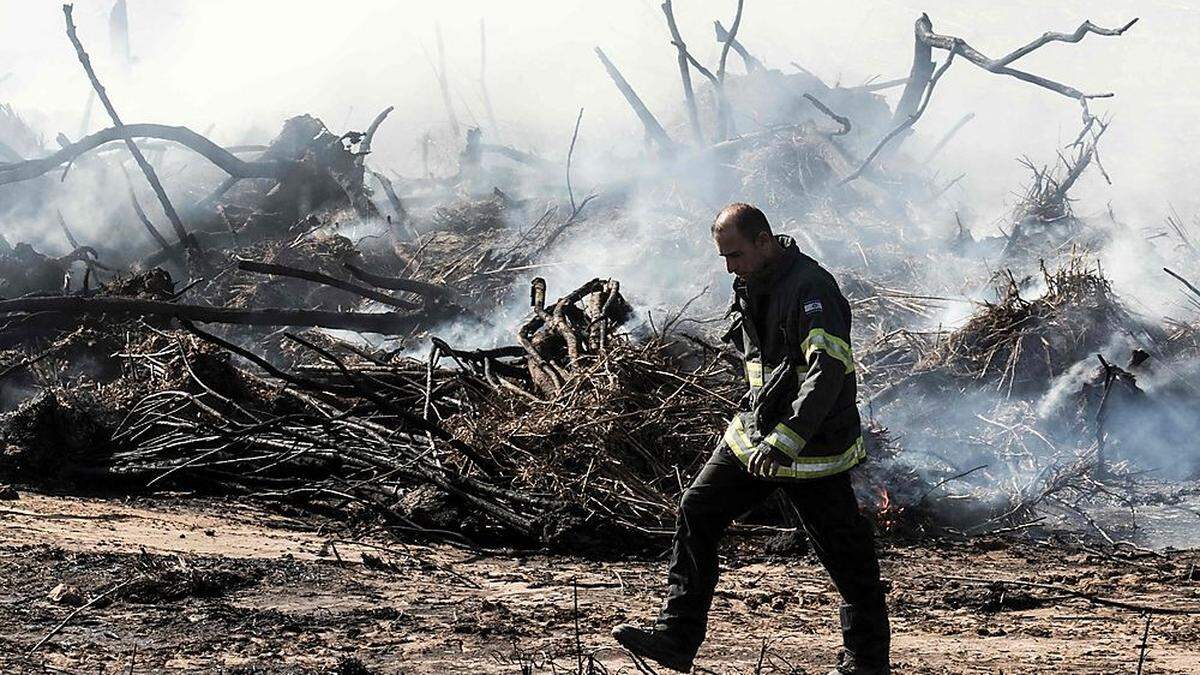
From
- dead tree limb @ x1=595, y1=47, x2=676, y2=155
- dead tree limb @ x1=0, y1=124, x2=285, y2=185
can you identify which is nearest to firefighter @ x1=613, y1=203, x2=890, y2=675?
dead tree limb @ x1=0, y1=124, x2=285, y2=185

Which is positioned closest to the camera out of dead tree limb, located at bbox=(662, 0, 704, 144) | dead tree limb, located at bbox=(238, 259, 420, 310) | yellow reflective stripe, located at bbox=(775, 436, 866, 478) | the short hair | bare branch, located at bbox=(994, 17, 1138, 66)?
yellow reflective stripe, located at bbox=(775, 436, 866, 478)

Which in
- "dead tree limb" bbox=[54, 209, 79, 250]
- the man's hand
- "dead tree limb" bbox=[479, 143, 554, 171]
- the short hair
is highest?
"dead tree limb" bbox=[479, 143, 554, 171]

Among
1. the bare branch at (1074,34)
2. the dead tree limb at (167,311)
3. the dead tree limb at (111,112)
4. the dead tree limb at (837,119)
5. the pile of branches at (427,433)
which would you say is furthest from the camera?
the dead tree limb at (837,119)

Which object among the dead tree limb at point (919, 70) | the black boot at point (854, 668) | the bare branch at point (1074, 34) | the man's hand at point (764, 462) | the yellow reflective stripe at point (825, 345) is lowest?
the black boot at point (854, 668)

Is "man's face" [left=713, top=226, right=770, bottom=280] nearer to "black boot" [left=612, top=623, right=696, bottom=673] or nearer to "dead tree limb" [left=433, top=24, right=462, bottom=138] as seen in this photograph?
"black boot" [left=612, top=623, right=696, bottom=673]

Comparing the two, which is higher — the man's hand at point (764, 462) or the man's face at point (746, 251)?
the man's face at point (746, 251)

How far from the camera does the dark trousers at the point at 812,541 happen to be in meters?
4.15

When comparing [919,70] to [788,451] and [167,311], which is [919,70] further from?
[788,451]

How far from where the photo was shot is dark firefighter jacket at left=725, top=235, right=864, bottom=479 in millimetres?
3984

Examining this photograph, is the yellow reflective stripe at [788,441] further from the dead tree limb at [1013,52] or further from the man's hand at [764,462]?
the dead tree limb at [1013,52]

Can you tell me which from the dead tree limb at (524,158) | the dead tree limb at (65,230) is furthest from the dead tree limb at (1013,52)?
the dead tree limb at (65,230)

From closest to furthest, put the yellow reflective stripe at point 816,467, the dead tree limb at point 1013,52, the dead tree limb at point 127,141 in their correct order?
the yellow reflective stripe at point 816,467 → the dead tree limb at point 1013,52 → the dead tree limb at point 127,141

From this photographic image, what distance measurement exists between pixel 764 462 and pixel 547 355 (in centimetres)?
475

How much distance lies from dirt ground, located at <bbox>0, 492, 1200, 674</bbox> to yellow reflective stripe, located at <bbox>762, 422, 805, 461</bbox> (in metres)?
0.83
